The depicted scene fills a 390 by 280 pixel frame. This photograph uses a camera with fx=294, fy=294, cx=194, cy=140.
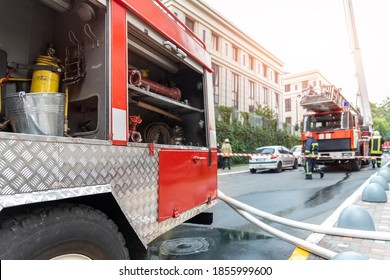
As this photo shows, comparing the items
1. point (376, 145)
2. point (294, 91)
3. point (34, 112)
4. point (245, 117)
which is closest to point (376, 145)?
point (376, 145)

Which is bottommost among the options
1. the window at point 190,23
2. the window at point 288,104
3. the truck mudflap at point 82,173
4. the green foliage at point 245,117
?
the truck mudflap at point 82,173

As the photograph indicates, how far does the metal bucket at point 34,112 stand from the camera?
1875mm

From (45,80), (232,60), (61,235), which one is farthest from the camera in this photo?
(232,60)

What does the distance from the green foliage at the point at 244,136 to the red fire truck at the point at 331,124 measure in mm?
6715

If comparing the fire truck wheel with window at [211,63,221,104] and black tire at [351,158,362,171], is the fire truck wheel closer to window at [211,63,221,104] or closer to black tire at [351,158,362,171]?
black tire at [351,158,362,171]

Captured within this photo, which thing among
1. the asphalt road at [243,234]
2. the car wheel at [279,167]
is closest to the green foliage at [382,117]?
the car wheel at [279,167]

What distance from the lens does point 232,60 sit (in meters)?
26.4

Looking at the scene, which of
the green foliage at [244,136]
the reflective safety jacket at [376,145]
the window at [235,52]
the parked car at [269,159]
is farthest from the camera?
the window at [235,52]

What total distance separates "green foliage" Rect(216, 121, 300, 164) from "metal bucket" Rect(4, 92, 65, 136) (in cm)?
1710

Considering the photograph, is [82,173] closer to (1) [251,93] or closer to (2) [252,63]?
(1) [251,93]

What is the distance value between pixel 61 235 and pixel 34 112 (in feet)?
A: 2.68

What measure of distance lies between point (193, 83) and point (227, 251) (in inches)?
84.2

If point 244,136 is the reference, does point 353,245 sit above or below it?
below

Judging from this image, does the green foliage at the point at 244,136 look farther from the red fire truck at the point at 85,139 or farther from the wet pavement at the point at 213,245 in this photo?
the red fire truck at the point at 85,139
